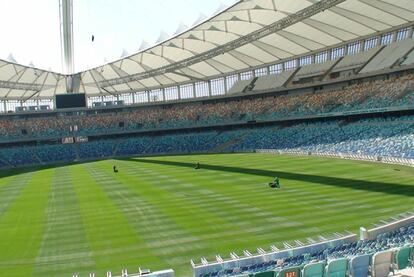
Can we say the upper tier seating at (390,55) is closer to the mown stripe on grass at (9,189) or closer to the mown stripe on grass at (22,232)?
the mown stripe on grass at (22,232)

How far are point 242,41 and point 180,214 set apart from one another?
34.6 metres

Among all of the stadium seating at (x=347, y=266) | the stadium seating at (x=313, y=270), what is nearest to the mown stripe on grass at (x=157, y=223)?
the stadium seating at (x=347, y=266)

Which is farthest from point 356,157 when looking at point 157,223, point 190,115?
point 190,115

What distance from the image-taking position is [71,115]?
87.0 meters

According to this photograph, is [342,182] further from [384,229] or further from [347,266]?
[347,266]

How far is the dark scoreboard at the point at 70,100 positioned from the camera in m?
83.6

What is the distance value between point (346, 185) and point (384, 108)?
26.5 meters

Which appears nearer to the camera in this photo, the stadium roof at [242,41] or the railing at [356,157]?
the railing at [356,157]

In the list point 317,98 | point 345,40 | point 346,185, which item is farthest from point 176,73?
point 346,185

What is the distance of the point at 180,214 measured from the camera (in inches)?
1035

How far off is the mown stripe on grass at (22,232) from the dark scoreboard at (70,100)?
A: 45.9 meters

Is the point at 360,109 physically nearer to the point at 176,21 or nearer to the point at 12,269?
the point at 176,21

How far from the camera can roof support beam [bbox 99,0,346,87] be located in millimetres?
43906

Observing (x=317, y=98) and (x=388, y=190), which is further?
(x=317, y=98)
